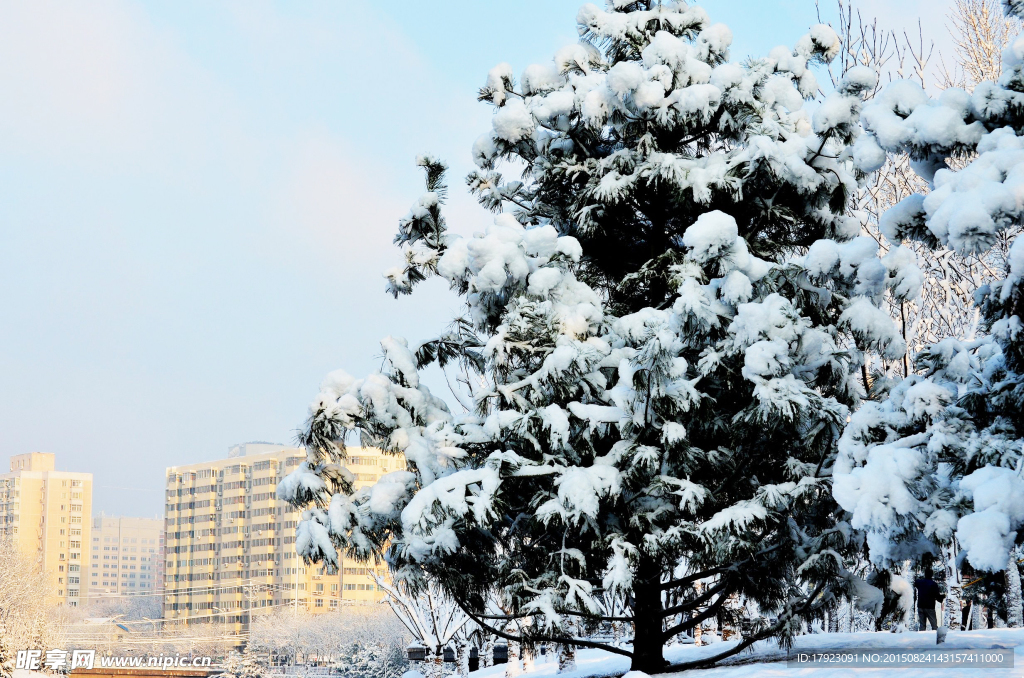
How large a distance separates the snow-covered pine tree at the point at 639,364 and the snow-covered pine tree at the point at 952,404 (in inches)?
37.3

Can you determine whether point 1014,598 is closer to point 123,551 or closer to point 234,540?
point 234,540

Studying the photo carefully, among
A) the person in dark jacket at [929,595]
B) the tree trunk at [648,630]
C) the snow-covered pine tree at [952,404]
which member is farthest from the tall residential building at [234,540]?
the snow-covered pine tree at [952,404]

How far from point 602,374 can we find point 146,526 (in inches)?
7495

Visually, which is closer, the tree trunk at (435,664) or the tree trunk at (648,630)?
the tree trunk at (648,630)

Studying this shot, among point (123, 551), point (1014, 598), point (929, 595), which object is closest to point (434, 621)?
point (929, 595)

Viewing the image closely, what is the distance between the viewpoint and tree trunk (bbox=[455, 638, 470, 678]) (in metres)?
21.0

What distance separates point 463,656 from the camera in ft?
71.8

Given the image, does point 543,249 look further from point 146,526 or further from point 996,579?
point 146,526

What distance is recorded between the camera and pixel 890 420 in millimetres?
7855

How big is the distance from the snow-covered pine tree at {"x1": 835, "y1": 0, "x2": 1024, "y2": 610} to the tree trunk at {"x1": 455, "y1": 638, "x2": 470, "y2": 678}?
48.5 ft

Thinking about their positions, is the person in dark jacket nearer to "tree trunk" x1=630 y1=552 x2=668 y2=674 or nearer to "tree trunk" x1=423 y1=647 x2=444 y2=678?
"tree trunk" x1=630 y1=552 x2=668 y2=674

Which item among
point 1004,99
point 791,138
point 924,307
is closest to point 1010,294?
point 1004,99

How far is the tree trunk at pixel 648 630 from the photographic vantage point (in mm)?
9492

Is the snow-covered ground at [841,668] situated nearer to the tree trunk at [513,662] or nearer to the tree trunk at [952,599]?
the tree trunk at [952,599]
